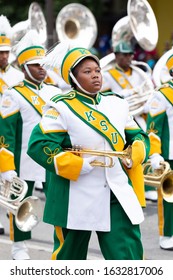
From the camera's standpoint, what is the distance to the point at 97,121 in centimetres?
614

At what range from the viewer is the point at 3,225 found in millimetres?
10078

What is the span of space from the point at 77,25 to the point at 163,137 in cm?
543

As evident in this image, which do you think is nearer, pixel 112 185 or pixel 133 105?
pixel 112 185

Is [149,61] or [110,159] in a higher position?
[110,159]

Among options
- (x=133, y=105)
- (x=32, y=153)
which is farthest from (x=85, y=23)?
(x=32, y=153)

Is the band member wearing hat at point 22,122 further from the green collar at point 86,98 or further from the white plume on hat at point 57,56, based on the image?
the green collar at point 86,98

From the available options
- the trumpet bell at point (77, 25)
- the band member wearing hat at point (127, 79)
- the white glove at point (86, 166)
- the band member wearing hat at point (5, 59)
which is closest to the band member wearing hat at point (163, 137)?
the band member wearing hat at point (5, 59)

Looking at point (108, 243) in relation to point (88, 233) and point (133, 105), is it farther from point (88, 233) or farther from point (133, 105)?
point (133, 105)

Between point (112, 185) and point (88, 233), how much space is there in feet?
1.18

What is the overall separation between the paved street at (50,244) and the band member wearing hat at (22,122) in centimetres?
31

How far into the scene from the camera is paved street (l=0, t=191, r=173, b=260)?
841 centimetres

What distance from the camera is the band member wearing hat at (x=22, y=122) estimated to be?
8117mm

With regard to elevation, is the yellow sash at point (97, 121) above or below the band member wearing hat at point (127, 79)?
above
